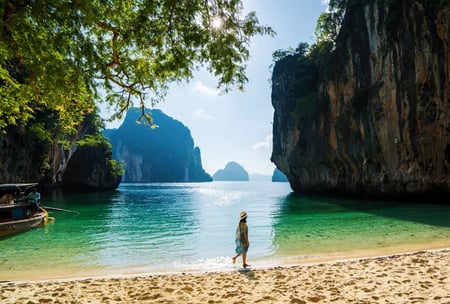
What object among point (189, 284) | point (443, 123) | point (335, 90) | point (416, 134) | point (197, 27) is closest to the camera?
point (197, 27)

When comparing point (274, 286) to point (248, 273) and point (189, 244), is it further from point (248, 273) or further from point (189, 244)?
point (189, 244)

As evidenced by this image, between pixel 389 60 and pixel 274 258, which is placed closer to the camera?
pixel 274 258

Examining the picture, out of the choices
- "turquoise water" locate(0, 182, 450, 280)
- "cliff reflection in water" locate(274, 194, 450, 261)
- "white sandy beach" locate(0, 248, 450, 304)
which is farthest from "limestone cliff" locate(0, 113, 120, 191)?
"cliff reflection in water" locate(274, 194, 450, 261)

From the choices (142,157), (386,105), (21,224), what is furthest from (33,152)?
(142,157)

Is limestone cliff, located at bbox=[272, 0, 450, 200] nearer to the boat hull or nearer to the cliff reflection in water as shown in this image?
the cliff reflection in water

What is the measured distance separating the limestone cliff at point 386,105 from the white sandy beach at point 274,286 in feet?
66.7

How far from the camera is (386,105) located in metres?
27.1

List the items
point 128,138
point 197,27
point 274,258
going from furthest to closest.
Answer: point 128,138, point 274,258, point 197,27

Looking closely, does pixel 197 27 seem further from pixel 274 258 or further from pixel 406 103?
pixel 406 103

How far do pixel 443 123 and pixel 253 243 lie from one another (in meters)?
20.2

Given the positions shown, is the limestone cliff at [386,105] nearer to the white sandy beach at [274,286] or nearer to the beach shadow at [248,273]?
the white sandy beach at [274,286]

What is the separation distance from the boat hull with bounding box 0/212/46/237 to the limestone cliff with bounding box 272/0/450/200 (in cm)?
2905

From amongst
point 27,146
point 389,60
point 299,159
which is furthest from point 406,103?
point 27,146

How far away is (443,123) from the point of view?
2283cm
